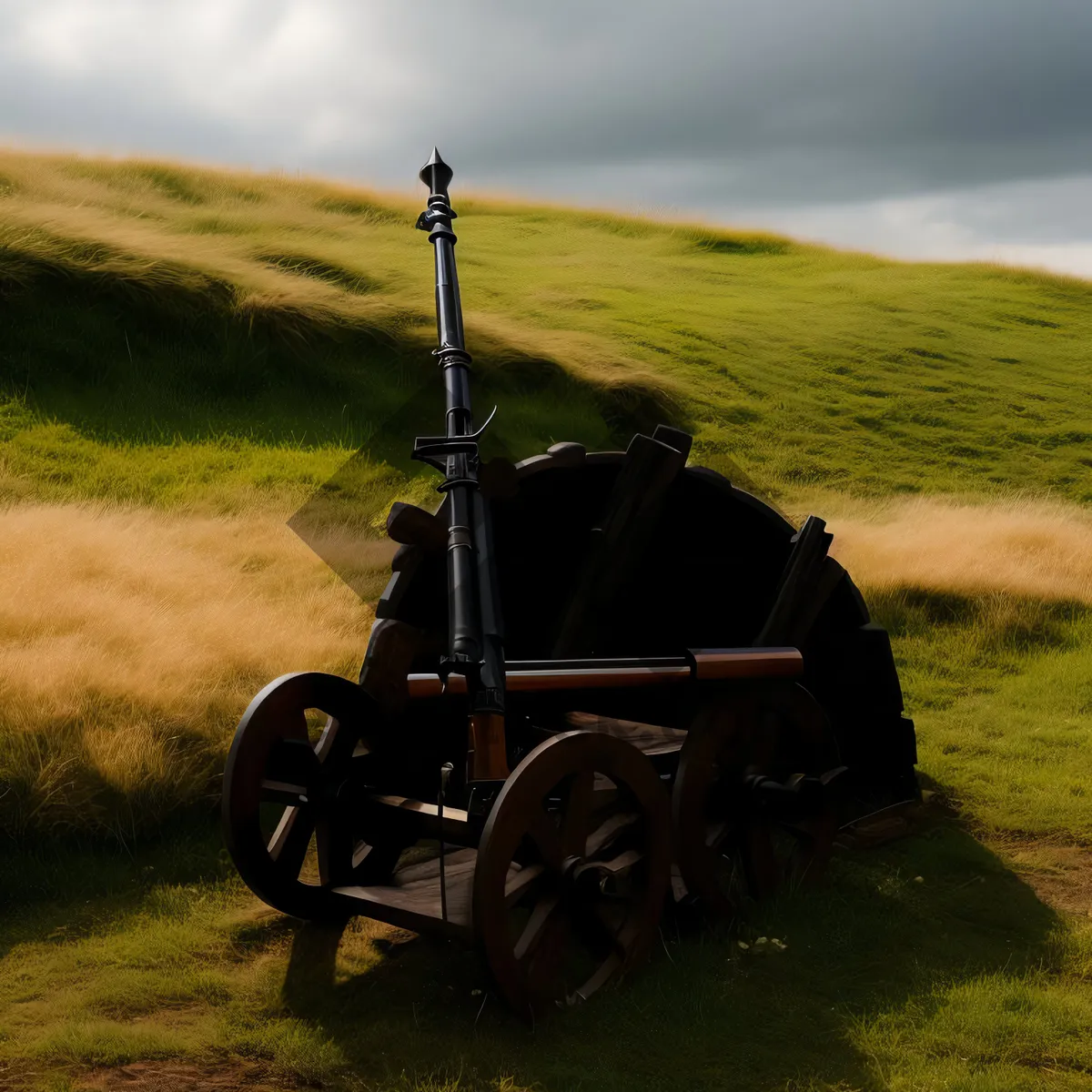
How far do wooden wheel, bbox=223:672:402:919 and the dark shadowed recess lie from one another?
31.3 feet

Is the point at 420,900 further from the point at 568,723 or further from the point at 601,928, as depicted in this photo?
the point at 568,723

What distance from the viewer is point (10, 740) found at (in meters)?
6.20

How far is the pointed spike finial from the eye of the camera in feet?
20.4

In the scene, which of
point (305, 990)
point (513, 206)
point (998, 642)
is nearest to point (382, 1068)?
point (305, 990)

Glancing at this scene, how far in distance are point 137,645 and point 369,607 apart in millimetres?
2415

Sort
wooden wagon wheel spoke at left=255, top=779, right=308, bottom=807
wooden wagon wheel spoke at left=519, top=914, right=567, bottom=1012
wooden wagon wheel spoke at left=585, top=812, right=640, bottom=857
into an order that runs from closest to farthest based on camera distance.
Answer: wooden wagon wheel spoke at left=519, top=914, right=567, bottom=1012
wooden wagon wheel spoke at left=585, top=812, right=640, bottom=857
wooden wagon wheel spoke at left=255, top=779, right=308, bottom=807

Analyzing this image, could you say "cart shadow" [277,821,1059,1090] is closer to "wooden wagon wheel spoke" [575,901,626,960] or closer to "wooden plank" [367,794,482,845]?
"wooden wagon wheel spoke" [575,901,626,960]

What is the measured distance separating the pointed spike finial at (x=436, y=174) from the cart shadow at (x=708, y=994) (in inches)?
150

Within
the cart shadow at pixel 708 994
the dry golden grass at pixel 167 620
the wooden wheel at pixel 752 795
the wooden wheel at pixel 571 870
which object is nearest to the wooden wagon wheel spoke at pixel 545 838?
the wooden wheel at pixel 571 870

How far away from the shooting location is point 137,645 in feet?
24.2

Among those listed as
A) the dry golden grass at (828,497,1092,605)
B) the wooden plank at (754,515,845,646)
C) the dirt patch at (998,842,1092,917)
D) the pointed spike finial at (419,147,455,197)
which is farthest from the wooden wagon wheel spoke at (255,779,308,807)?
the dry golden grass at (828,497,1092,605)

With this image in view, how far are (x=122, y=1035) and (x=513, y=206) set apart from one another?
99.6ft

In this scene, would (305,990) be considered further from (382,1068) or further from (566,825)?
(566,825)

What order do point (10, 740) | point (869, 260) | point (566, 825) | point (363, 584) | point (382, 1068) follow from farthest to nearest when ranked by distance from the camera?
1. point (869, 260)
2. point (363, 584)
3. point (10, 740)
4. point (566, 825)
5. point (382, 1068)
